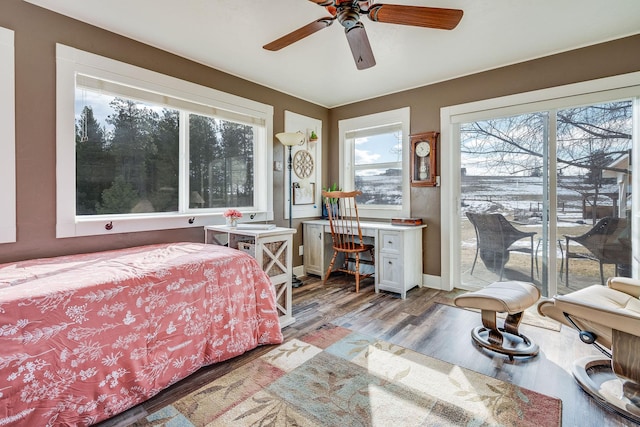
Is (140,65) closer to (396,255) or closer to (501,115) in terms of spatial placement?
(396,255)

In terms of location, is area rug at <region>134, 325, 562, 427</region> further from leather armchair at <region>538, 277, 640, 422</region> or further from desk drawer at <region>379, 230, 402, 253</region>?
desk drawer at <region>379, 230, 402, 253</region>

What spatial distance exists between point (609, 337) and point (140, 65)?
3769 millimetres

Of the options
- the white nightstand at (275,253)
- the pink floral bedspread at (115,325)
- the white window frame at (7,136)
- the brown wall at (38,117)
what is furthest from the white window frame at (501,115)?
the white window frame at (7,136)

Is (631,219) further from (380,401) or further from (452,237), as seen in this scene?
(380,401)

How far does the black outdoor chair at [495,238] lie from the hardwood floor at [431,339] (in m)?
0.62

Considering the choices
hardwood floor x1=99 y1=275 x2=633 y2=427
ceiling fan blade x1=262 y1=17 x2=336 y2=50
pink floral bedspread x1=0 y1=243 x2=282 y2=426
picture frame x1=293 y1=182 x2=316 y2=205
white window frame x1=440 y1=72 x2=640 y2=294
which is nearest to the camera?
pink floral bedspread x1=0 y1=243 x2=282 y2=426

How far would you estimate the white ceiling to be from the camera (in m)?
2.16

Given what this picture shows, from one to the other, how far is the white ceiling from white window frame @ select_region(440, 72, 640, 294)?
1.09 ft

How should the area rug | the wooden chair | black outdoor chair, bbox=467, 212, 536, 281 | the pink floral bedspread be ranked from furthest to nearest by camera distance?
the wooden chair
black outdoor chair, bbox=467, 212, 536, 281
the area rug
the pink floral bedspread

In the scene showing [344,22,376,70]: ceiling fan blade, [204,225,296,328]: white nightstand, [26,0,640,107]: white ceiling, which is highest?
[26,0,640,107]: white ceiling

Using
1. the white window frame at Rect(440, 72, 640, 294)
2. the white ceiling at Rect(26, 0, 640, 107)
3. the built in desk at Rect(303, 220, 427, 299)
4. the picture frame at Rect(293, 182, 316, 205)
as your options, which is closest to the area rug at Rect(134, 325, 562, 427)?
the built in desk at Rect(303, 220, 427, 299)

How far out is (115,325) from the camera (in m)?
1.56

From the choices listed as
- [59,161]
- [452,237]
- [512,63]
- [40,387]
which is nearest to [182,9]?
[59,161]

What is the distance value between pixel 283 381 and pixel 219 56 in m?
2.81
